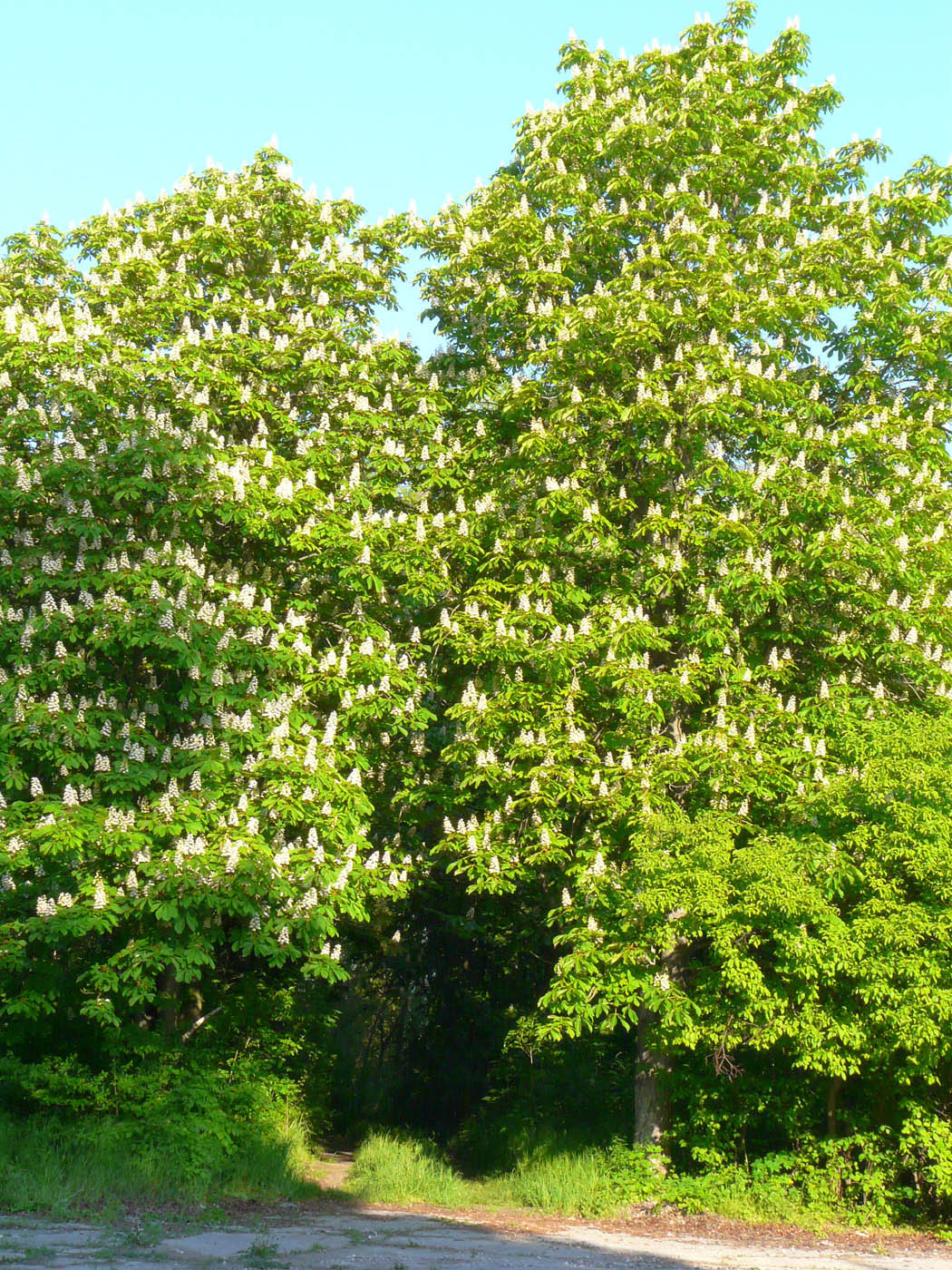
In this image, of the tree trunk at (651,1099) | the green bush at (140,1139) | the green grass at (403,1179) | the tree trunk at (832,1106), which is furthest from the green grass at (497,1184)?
the tree trunk at (832,1106)

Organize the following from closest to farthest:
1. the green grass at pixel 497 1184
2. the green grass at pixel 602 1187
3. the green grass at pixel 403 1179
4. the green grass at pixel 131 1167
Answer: the green grass at pixel 131 1167
the green grass at pixel 602 1187
the green grass at pixel 497 1184
the green grass at pixel 403 1179

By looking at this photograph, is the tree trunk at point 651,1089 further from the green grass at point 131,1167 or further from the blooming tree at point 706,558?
the green grass at point 131,1167

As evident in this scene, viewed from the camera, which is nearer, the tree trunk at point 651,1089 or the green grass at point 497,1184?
the green grass at point 497,1184

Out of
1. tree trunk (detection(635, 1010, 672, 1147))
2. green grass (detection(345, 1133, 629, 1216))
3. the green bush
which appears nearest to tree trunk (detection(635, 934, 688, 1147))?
tree trunk (detection(635, 1010, 672, 1147))

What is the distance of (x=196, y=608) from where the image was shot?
12383mm

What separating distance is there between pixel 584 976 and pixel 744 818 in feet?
7.61

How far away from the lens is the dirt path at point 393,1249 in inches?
366

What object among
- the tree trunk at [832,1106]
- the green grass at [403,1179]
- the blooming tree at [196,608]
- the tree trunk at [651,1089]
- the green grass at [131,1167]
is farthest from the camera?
the tree trunk at [651,1089]

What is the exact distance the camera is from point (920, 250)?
592 inches

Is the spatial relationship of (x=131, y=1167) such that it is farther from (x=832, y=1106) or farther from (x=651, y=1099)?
(x=832, y=1106)

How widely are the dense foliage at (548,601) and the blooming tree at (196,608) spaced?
0.07m

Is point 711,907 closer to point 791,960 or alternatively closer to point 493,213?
point 791,960

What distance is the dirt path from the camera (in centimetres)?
929

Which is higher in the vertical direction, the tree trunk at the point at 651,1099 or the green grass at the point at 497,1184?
the tree trunk at the point at 651,1099
